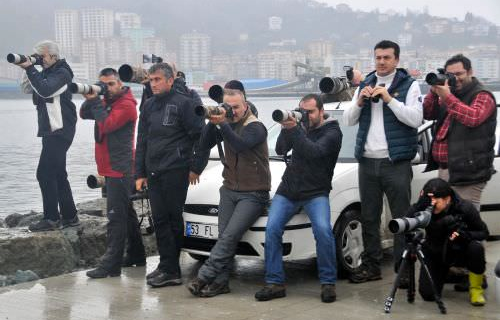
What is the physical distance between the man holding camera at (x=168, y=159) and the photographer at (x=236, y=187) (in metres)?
0.20

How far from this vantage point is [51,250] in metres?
8.58

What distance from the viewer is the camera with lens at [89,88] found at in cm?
771

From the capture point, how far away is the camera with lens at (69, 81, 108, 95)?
7.71m

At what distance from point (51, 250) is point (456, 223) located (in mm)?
4154

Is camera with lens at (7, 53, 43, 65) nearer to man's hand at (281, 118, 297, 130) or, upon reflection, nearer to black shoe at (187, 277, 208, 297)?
black shoe at (187, 277, 208, 297)

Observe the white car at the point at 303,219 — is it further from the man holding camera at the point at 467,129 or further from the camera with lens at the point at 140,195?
the man holding camera at the point at 467,129

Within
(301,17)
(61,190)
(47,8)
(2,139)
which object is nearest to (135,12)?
(47,8)

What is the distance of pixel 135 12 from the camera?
74.2 meters

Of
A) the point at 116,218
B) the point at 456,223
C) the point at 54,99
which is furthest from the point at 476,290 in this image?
the point at 54,99

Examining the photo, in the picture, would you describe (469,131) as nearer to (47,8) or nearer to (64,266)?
(64,266)

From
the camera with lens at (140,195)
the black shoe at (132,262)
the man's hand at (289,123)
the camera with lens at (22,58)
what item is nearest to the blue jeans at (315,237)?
the man's hand at (289,123)

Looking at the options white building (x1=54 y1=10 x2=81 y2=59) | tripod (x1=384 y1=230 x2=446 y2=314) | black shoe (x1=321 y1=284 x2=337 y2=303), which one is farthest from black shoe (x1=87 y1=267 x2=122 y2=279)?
white building (x1=54 y1=10 x2=81 y2=59)

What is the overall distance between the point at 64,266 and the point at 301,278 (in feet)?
8.24

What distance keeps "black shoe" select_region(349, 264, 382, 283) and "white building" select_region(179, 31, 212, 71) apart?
46.4m
